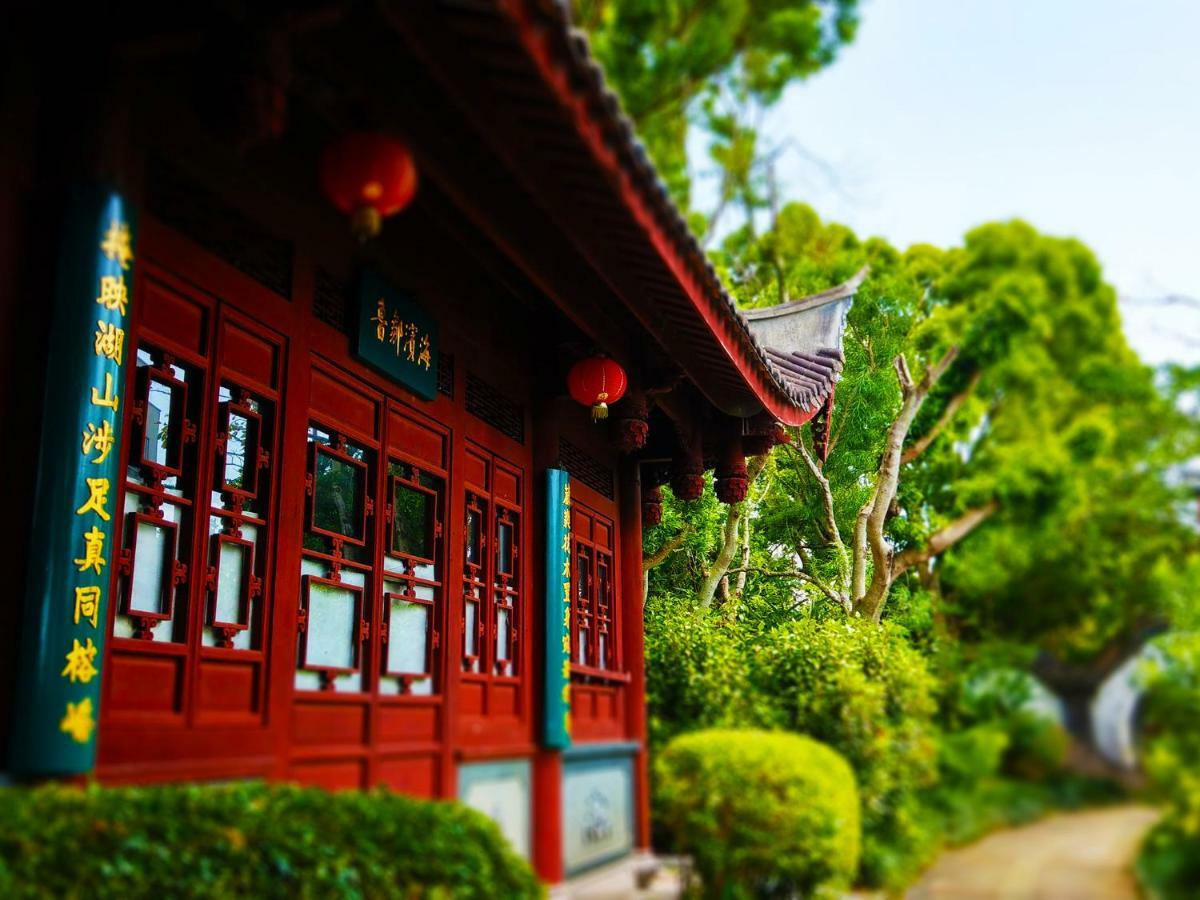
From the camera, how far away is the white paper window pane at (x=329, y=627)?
524cm

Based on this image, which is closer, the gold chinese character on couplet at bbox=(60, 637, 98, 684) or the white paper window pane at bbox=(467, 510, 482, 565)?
the gold chinese character on couplet at bbox=(60, 637, 98, 684)

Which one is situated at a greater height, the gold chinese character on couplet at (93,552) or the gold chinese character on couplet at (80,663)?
the gold chinese character on couplet at (93,552)

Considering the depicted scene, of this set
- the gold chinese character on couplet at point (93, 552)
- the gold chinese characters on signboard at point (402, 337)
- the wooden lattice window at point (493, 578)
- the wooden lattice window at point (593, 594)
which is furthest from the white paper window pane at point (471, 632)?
the gold chinese character on couplet at point (93, 552)

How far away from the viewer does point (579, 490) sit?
714 centimetres

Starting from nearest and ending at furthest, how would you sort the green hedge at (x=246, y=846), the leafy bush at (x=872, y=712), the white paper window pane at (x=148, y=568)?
1. the green hedge at (x=246, y=846)
2. the white paper window pane at (x=148, y=568)
3. the leafy bush at (x=872, y=712)

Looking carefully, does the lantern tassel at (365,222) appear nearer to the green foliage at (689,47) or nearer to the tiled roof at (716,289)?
the tiled roof at (716,289)

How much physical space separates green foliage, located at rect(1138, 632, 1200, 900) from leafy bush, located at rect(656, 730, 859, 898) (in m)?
1.22

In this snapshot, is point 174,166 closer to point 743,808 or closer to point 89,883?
point 89,883

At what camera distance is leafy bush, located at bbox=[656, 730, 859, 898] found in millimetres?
4629

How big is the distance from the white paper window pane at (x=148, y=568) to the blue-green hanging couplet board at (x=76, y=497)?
1.52m

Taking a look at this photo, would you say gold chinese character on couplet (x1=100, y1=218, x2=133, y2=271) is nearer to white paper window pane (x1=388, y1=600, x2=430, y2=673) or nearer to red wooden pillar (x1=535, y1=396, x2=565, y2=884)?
white paper window pane (x1=388, y1=600, x2=430, y2=673)

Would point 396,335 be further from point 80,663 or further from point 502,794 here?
point 80,663

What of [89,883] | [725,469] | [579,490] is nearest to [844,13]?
[725,469]

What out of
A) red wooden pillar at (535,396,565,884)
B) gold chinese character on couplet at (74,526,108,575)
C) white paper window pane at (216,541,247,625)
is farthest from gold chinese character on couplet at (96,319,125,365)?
red wooden pillar at (535,396,565,884)
